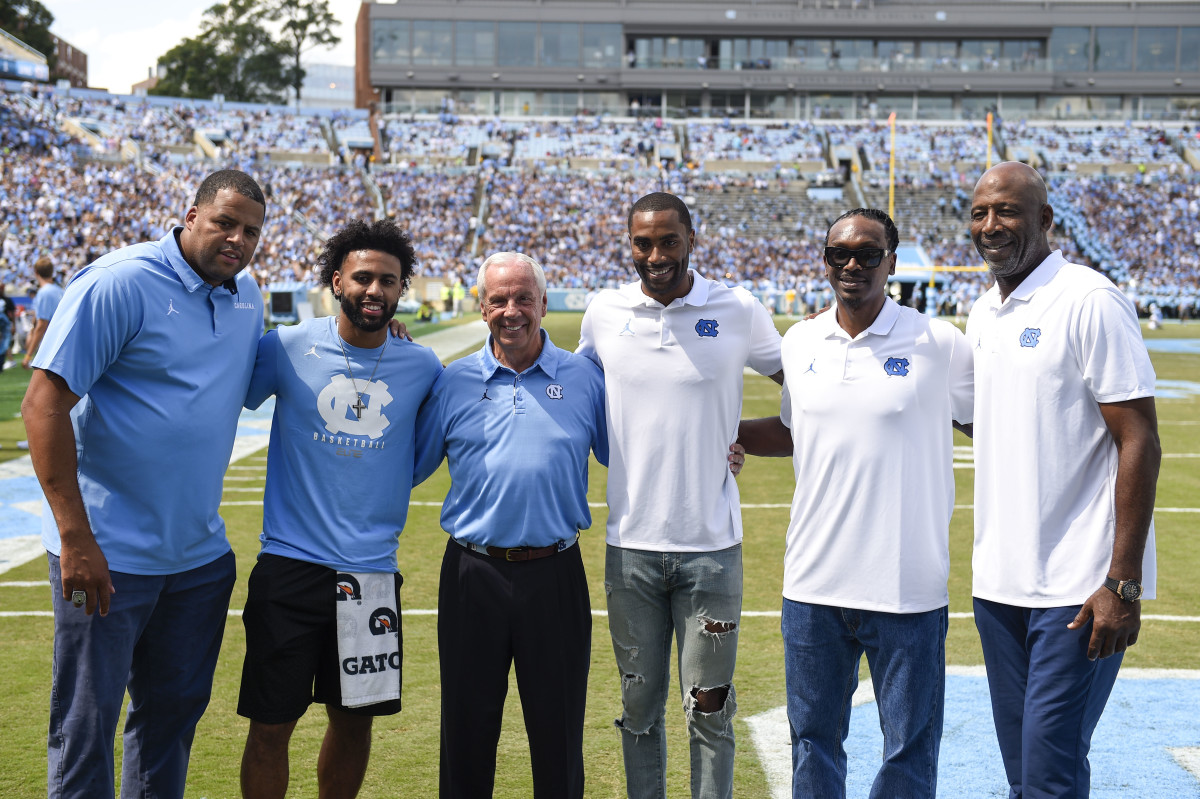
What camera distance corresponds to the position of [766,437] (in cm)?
415

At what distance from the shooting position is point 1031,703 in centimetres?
332

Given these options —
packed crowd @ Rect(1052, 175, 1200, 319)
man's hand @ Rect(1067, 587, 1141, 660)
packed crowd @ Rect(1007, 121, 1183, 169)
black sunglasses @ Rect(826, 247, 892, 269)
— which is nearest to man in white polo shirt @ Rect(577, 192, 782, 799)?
black sunglasses @ Rect(826, 247, 892, 269)

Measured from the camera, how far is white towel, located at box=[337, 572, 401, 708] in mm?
3789

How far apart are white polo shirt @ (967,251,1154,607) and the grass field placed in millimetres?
496

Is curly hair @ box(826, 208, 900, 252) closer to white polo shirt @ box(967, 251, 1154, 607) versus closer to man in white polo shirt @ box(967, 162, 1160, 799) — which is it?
man in white polo shirt @ box(967, 162, 1160, 799)

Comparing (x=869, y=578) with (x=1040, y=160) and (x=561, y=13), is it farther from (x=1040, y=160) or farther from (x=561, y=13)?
(x=561, y=13)

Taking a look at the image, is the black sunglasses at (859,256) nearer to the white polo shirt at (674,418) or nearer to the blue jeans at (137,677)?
the white polo shirt at (674,418)

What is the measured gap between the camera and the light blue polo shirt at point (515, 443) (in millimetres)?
3717

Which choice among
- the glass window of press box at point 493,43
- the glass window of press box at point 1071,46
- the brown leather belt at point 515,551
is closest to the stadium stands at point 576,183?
the glass window of press box at point 493,43

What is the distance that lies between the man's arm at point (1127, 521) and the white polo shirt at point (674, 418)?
1226 millimetres

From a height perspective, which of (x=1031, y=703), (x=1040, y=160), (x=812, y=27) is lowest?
(x=1031, y=703)

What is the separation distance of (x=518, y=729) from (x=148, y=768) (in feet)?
5.86

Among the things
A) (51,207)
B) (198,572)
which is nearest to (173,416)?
(198,572)

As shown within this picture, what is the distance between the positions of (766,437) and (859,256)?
86cm
